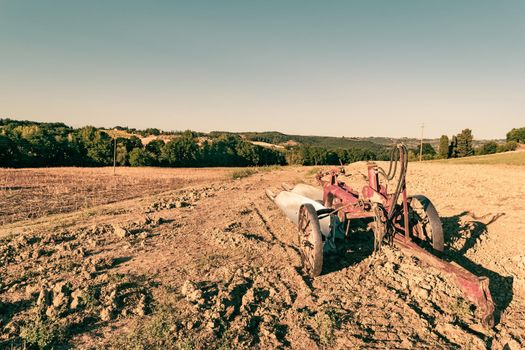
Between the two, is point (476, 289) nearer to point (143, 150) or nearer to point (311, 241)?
point (311, 241)

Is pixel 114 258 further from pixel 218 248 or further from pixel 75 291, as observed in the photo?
pixel 218 248

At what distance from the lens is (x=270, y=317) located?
4.70 meters

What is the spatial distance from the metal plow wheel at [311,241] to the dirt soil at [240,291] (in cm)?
24

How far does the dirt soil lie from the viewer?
423 centimetres

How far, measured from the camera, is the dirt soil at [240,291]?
167 inches

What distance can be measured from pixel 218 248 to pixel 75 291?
320cm

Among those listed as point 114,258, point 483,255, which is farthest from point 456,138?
point 114,258

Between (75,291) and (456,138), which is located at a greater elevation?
(456,138)

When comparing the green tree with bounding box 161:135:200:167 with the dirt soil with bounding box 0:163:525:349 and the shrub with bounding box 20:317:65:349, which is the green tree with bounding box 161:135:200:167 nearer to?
the dirt soil with bounding box 0:163:525:349

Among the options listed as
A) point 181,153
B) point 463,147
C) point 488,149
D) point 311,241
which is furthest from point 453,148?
point 311,241

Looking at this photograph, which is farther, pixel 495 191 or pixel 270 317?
pixel 495 191

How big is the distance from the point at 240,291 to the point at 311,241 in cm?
186

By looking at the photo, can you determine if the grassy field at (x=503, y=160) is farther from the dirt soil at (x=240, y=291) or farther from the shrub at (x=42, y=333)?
the shrub at (x=42, y=333)

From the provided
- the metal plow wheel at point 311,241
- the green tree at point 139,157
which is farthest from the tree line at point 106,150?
the metal plow wheel at point 311,241
